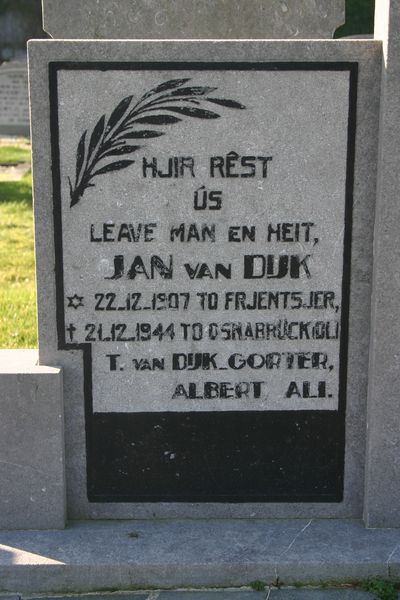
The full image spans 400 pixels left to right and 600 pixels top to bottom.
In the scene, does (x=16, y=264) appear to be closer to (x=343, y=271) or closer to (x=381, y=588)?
(x=343, y=271)

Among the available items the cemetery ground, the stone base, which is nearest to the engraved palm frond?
the stone base

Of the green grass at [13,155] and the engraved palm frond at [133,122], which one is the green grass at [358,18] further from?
the engraved palm frond at [133,122]

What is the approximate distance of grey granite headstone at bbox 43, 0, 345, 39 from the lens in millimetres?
3773

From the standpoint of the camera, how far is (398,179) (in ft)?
10.6

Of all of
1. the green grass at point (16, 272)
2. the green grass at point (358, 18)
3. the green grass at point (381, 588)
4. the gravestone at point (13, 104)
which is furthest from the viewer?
the green grass at point (358, 18)

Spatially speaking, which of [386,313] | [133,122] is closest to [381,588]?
[386,313]

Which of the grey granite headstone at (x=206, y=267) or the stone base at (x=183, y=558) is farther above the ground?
the grey granite headstone at (x=206, y=267)

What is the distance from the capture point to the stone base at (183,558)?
3.21 meters

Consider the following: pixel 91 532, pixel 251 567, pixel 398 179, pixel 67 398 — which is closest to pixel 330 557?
pixel 251 567

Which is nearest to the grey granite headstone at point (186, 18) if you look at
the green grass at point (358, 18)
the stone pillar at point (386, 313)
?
the stone pillar at point (386, 313)

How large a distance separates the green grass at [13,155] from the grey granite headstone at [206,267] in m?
15.0

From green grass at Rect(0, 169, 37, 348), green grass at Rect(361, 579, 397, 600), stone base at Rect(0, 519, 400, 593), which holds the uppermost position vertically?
green grass at Rect(0, 169, 37, 348)

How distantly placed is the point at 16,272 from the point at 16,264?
37cm

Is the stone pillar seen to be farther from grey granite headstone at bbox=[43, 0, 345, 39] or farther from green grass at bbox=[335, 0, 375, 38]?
green grass at bbox=[335, 0, 375, 38]
